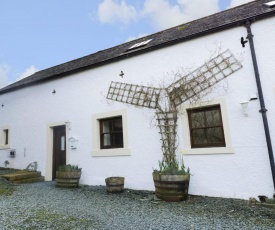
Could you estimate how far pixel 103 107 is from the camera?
25.0 feet

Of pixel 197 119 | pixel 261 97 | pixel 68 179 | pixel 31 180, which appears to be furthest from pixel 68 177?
pixel 261 97

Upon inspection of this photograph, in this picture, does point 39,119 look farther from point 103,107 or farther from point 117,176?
point 117,176

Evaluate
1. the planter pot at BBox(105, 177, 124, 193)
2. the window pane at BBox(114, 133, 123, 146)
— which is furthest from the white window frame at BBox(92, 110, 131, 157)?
the planter pot at BBox(105, 177, 124, 193)

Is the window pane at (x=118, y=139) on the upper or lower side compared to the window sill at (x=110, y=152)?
upper

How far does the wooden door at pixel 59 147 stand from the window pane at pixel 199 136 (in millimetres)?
5272

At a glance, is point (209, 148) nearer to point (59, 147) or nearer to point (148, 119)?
point (148, 119)

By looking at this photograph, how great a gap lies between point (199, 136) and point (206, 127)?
1.06 feet

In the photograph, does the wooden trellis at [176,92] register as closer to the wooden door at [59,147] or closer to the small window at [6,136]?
the wooden door at [59,147]

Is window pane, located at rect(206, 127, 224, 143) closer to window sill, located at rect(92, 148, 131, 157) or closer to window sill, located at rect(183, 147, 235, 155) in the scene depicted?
window sill, located at rect(183, 147, 235, 155)

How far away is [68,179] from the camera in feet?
22.9

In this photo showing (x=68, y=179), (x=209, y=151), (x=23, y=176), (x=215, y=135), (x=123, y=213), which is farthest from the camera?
(x=23, y=176)

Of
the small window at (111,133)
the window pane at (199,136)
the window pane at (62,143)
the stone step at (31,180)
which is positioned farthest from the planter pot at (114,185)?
the stone step at (31,180)

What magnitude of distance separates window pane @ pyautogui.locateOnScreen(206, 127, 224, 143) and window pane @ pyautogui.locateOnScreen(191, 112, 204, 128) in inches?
10.6

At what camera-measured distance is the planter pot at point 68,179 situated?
6.97 m
